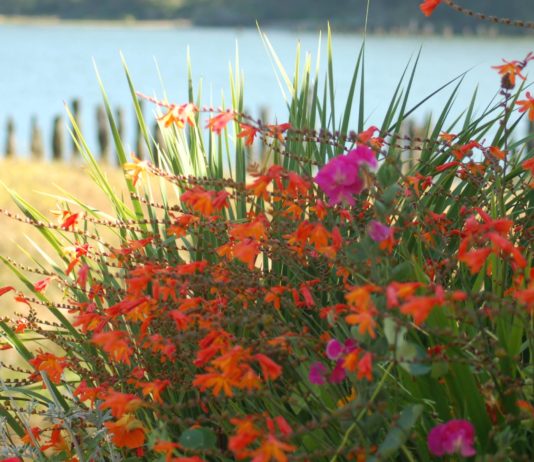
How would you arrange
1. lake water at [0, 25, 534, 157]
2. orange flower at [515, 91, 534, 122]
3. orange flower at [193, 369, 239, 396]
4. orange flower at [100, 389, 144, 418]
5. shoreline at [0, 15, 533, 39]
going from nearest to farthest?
orange flower at [193, 369, 239, 396]
orange flower at [100, 389, 144, 418]
orange flower at [515, 91, 534, 122]
lake water at [0, 25, 534, 157]
shoreline at [0, 15, 533, 39]

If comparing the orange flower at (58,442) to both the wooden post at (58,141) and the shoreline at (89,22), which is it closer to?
the wooden post at (58,141)

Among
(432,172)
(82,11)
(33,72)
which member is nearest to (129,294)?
(432,172)

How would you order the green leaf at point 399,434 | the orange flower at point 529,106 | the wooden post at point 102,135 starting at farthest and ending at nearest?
the wooden post at point 102,135 < the orange flower at point 529,106 < the green leaf at point 399,434

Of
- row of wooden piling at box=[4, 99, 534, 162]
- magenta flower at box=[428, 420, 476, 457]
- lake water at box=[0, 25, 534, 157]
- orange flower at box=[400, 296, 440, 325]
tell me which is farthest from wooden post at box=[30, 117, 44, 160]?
orange flower at box=[400, 296, 440, 325]

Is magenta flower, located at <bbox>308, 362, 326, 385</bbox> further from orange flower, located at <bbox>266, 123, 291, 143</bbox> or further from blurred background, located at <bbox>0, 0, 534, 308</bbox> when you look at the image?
blurred background, located at <bbox>0, 0, 534, 308</bbox>

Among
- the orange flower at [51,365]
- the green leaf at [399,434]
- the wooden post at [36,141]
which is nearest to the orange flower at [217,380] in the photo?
the green leaf at [399,434]

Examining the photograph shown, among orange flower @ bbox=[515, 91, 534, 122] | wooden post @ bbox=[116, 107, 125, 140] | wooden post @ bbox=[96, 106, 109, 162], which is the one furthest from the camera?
wooden post @ bbox=[116, 107, 125, 140]

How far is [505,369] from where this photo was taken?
65.5 inches

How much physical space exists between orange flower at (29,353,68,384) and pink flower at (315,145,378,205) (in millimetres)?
874

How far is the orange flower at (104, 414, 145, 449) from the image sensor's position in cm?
187

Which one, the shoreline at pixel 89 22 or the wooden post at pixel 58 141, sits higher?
the wooden post at pixel 58 141

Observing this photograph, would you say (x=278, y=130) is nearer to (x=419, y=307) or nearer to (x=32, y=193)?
(x=419, y=307)

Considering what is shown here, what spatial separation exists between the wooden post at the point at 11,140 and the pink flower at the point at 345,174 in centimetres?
1289

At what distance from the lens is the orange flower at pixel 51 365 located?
2131 mm
